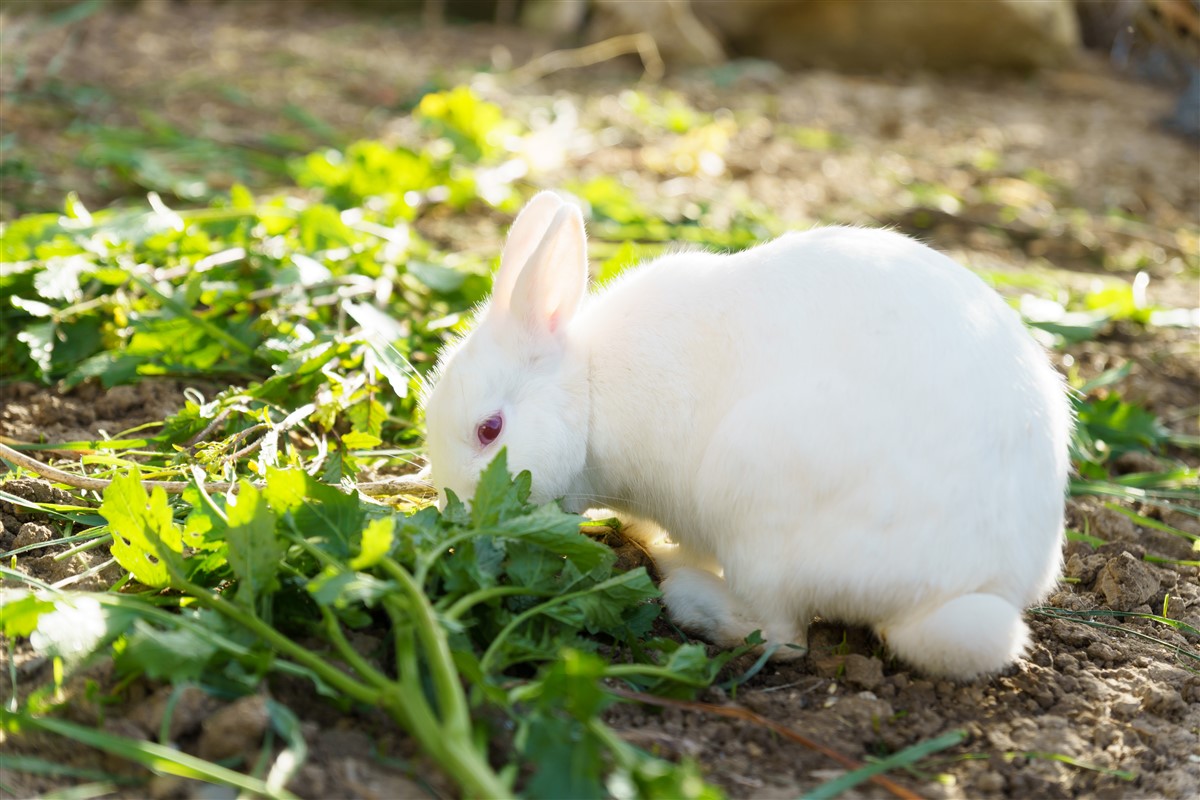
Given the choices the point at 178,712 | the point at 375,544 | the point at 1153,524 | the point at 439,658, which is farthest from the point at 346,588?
the point at 1153,524

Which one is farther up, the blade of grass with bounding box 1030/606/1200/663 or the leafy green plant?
the leafy green plant

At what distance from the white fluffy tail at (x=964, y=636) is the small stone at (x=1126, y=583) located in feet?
2.18

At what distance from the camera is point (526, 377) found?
2.86 metres

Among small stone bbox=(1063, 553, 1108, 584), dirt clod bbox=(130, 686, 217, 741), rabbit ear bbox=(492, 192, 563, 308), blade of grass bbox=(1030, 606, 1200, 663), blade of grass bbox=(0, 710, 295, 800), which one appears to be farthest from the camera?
small stone bbox=(1063, 553, 1108, 584)

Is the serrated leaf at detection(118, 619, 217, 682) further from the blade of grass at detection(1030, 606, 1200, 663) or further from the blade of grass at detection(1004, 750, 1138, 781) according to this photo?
the blade of grass at detection(1030, 606, 1200, 663)

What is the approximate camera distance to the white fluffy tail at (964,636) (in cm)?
233

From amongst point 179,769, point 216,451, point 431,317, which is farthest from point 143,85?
point 179,769

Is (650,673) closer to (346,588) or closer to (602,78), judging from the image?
(346,588)

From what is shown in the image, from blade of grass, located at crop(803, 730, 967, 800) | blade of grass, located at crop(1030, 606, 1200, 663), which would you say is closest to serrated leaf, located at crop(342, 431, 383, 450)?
blade of grass, located at crop(803, 730, 967, 800)

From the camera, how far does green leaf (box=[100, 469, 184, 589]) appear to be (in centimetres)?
231

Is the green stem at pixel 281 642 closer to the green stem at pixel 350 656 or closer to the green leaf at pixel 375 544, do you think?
the green stem at pixel 350 656

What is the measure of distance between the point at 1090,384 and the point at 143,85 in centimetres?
572

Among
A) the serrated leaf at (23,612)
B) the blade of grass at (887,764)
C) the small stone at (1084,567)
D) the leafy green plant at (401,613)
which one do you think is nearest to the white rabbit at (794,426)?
the blade of grass at (887,764)

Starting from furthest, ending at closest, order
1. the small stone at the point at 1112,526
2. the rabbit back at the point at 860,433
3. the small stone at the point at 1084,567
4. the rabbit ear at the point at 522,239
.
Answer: the small stone at the point at 1112,526 < the small stone at the point at 1084,567 < the rabbit ear at the point at 522,239 < the rabbit back at the point at 860,433
